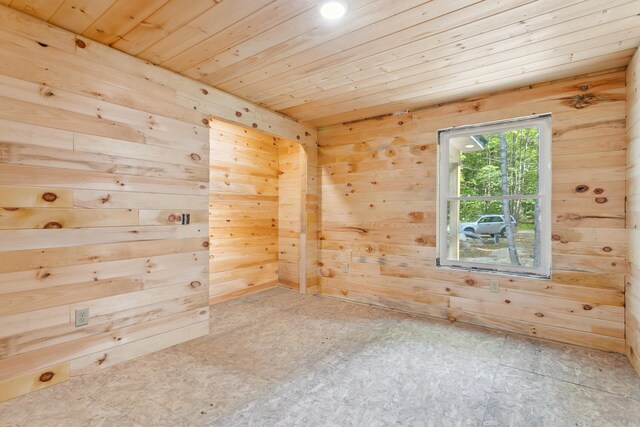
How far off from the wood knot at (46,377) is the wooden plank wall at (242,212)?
6.09 ft

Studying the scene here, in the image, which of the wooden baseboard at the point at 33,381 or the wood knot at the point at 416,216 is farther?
the wood knot at the point at 416,216

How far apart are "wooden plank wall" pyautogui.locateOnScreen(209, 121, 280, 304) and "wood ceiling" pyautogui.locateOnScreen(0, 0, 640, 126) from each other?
1292 millimetres

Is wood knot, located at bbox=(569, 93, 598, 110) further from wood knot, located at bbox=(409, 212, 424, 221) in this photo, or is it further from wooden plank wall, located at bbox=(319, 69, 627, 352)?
wood knot, located at bbox=(409, 212, 424, 221)

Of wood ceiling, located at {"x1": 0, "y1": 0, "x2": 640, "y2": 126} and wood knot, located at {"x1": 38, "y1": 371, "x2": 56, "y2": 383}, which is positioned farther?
wood knot, located at {"x1": 38, "y1": 371, "x2": 56, "y2": 383}

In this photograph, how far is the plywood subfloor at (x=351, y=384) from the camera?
1.68 meters

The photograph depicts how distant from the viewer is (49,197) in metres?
1.93

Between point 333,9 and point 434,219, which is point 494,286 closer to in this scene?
point 434,219

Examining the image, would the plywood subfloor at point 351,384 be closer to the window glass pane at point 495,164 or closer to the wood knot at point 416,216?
the wood knot at point 416,216

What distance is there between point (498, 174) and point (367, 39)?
1850 mm

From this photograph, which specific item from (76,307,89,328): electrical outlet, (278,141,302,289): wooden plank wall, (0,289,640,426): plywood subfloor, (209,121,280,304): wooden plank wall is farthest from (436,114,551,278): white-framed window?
(76,307,89,328): electrical outlet

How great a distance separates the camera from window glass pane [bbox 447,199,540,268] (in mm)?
2838

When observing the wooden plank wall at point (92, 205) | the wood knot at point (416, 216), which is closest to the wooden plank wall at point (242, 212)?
the wooden plank wall at point (92, 205)

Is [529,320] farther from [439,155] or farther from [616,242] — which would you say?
[439,155]

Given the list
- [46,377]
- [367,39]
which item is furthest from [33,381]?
[367,39]
